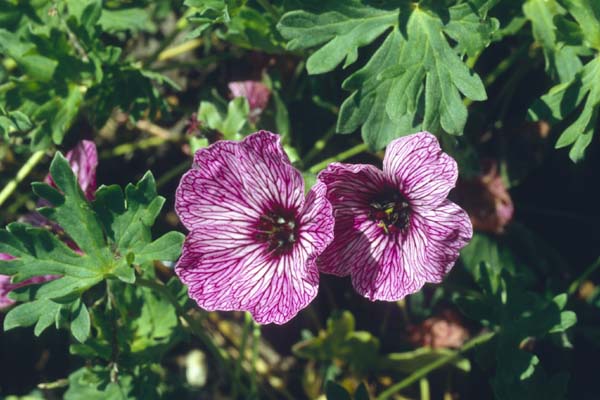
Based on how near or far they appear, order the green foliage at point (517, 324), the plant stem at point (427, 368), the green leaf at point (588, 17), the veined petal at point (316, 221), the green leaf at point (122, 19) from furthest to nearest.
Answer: the plant stem at point (427, 368), the green leaf at point (122, 19), the green foliage at point (517, 324), the green leaf at point (588, 17), the veined petal at point (316, 221)

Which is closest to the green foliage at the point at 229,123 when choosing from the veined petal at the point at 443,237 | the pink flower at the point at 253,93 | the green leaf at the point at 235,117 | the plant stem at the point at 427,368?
the green leaf at the point at 235,117

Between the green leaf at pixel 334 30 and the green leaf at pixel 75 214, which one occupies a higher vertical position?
the green leaf at pixel 334 30

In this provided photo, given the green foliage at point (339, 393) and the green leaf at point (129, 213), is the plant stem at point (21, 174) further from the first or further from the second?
the green foliage at point (339, 393)

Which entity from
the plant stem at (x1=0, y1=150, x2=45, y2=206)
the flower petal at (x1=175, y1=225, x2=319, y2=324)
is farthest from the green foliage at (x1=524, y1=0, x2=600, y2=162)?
the plant stem at (x1=0, y1=150, x2=45, y2=206)

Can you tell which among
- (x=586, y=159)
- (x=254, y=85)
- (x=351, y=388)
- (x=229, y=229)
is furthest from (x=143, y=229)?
(x=586, y=159)

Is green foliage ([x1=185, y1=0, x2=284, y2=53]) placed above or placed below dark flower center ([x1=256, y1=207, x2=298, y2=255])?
above

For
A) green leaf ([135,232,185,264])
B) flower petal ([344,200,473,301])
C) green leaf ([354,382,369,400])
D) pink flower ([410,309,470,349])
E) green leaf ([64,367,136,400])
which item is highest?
green leaf ([135,232,185,264])

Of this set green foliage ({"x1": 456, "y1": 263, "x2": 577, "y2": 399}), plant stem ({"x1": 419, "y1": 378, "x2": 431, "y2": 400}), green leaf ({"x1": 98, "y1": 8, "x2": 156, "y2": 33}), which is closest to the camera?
green foliage ({"x1": 456, "y1": 263, "x2": 577, "y2": 399})

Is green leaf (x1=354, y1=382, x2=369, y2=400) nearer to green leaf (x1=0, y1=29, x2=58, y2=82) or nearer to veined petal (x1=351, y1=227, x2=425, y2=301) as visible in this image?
veined petal (x1=351, y1=227, x2=425, y2=301)
